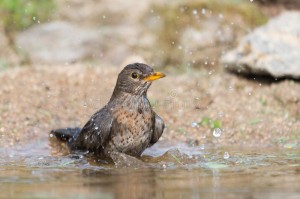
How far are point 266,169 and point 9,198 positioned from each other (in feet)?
8.28

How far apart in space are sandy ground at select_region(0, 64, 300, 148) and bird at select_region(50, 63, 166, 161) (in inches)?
45.0

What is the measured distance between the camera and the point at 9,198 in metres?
5.84

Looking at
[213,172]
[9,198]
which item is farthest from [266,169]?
[9,198]

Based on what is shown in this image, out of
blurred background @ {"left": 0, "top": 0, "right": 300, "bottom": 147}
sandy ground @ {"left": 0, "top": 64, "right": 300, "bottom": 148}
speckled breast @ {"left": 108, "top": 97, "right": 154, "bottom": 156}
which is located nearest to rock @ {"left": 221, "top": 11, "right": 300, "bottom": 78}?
blurred background @ {"left": 0, "top": 0, "right": 300, "bottom": 147}

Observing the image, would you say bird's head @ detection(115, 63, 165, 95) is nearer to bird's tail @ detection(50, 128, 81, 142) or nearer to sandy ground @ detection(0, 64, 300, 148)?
bird's tail @ detection(50, 128, 81, 142)

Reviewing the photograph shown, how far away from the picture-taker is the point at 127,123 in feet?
26.3

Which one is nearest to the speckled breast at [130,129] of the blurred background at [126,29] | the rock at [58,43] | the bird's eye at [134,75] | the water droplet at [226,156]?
the bird's eye at [134,75]

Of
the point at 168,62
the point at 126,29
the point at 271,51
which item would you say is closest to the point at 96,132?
the point at 271,51

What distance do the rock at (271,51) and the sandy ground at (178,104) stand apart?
0.19 m

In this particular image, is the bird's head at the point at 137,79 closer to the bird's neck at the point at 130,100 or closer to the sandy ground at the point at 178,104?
the bird's neck at the point at 130,100

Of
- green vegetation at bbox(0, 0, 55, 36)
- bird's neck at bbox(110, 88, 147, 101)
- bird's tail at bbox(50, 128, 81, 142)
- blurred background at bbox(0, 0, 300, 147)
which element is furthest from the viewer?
green vegetation at bbox(0, 0, 55, 36)

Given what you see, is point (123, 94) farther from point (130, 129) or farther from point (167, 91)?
point (167, 91)

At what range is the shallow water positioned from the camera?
602 cm

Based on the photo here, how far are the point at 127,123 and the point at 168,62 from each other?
13.8ft
